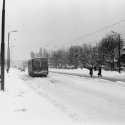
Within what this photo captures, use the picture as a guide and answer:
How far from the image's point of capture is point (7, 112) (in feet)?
29.1

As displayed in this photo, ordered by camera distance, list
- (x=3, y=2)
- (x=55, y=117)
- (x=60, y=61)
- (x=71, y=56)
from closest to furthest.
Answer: (x=55, y=117), (x=3, y=2), (x=71, y=56), (x=60, y=61)

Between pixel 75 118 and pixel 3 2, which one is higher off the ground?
pixel 3 2

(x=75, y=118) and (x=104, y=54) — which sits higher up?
(x=104, y=54)

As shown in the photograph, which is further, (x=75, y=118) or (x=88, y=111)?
(x=88, y=111)

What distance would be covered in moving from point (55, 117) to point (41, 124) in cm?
140

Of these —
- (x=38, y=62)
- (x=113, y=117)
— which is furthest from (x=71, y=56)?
(x=113, y=117)

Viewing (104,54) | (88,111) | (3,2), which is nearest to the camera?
(88,111)

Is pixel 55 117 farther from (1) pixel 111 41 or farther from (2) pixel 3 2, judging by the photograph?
(1) pixel 111 41

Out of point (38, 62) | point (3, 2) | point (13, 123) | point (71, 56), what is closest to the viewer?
point (13, 123)

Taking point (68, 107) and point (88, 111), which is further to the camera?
point (68, 107)

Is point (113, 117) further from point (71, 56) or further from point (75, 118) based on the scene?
point (71, 56)

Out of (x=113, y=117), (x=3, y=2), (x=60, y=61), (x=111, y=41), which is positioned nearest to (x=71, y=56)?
(x=60, y=61)

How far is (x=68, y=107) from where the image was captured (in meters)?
11.4

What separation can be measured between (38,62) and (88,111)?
101 feet
